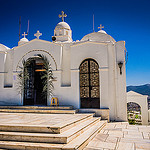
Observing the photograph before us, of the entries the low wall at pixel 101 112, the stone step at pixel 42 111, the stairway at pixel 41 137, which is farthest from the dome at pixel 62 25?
the stairway at pixel 41 137

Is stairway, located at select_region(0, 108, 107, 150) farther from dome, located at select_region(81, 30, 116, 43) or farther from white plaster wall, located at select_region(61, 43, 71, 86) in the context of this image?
dome, located at select_region(81, 30, 116, 43)

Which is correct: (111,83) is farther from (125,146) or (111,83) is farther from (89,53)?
(125,146)

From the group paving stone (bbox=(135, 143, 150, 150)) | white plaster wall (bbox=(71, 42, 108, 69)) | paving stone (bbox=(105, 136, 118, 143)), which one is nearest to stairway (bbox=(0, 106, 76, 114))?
white plaster wall (bbox=(71, 42, 108, 69))

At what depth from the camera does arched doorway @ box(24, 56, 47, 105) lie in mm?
10891

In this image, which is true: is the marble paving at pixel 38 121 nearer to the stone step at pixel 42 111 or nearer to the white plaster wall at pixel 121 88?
the stone step at pixel 42 111

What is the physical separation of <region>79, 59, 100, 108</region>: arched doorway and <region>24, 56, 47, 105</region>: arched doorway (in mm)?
2471

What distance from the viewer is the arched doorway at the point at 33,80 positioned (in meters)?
10.9

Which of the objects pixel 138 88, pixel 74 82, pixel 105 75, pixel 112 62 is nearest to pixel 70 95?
pixel 74 82

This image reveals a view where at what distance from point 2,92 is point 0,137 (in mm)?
6742

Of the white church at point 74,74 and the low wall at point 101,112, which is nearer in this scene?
the low wall at point 101,112

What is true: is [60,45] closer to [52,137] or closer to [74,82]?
[74,82]

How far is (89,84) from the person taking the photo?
983cm

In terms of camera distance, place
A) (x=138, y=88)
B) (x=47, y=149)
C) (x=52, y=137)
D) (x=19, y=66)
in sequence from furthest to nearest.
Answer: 1. (x=138, y=88)
2. (x=19, y=66)
3. (x=52, y=137)
4. (x=47, y=149)

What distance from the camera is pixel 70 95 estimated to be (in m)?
9.96
